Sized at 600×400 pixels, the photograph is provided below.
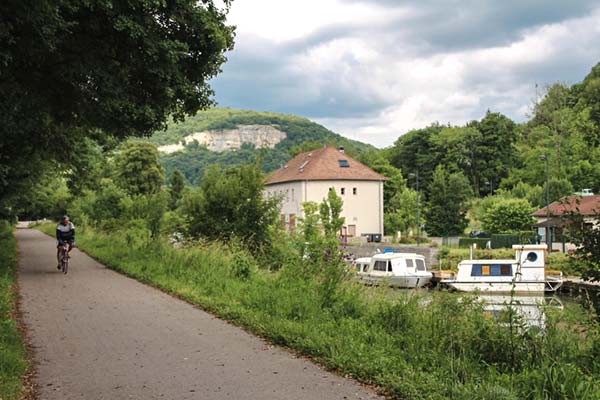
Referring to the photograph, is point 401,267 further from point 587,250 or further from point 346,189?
point 346,189

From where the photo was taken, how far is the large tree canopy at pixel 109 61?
8656 millimetres

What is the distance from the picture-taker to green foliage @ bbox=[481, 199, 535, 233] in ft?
189

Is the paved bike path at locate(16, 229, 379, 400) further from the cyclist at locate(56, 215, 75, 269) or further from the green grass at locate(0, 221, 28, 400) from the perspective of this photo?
the cyclist at locate(56, 215, 75, 269)

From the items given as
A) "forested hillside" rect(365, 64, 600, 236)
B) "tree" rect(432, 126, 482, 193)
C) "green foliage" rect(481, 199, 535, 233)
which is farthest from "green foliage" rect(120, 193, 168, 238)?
"tree" rect(432, 126, 482, 193)

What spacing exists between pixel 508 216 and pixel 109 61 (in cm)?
5345

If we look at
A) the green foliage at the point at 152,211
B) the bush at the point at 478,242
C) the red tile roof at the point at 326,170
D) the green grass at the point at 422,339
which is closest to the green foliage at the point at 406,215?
the red tile roof at the point at 326,170

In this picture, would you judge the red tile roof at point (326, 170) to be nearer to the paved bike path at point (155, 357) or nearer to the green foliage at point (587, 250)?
the paved bike path at point (155, 357)

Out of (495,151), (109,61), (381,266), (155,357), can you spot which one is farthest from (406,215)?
(155,357)

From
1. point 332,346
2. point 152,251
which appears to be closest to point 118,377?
point 332,346

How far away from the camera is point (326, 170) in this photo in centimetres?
7169

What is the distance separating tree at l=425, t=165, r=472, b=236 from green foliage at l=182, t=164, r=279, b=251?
136 feet

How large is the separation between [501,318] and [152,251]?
49.6ft

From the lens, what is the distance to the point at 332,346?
7.90 m

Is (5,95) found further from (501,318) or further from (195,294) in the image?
(501,318)
